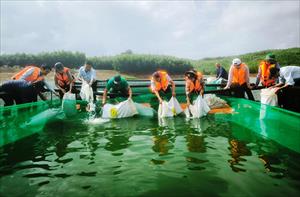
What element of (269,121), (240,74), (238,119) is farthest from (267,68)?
(269,121)

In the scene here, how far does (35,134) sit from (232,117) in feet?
16.5

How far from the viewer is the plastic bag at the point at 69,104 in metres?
7.79

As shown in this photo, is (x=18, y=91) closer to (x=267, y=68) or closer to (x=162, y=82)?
(x=162, y=82)

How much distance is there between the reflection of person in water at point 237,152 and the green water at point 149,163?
1cm

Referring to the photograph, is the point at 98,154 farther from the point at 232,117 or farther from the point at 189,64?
the point at 189,64

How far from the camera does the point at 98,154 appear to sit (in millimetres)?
4652

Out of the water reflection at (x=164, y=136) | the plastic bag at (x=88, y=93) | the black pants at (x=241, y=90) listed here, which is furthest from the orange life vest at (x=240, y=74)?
the plastic bag at (x=88, y=93)

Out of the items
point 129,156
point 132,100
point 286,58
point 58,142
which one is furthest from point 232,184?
point 286,58

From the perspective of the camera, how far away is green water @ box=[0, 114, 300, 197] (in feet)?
10.6

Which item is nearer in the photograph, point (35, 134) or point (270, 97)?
point (35, 134)

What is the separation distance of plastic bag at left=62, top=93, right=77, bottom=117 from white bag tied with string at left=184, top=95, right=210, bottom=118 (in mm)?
3394

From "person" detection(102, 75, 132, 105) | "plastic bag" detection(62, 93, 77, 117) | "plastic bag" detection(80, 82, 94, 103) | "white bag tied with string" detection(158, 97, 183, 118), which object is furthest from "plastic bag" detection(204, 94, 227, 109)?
"plastic bag" detection(62, 93, 77, 117)

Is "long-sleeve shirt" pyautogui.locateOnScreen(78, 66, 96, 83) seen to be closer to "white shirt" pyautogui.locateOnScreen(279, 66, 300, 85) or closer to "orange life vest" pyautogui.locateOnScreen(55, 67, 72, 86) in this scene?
"orange life vest" pyautogui.locateOnScreen(55, 67, 72, 86)

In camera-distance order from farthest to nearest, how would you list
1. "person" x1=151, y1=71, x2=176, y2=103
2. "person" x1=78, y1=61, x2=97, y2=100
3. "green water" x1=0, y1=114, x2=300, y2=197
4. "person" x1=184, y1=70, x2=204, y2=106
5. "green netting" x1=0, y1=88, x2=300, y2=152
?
"person" x1=78, y1=61, x2=97, y2=100, "person" x1=151, y1=71, x2=176, y2=103, "person" x1=184, y1=70, x2=204, y2=106, "green netting" x1=0, y1=88, x2=300, y2=152, "green water" x1=0, y1=114, x2=300, y2=197
